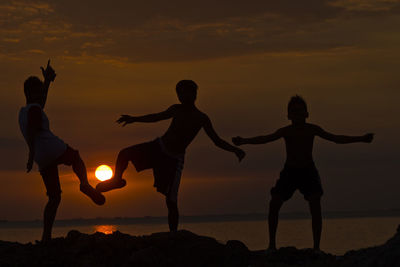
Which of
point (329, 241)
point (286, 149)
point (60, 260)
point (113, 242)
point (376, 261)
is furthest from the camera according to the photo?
point (329, 241)

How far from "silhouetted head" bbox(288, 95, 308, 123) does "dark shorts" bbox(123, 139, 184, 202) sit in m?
1.94

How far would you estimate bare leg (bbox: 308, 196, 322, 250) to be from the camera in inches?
403

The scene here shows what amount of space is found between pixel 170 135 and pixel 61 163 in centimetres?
178

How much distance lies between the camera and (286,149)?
10.7 m

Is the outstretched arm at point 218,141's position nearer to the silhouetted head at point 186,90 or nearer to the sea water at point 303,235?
the silhouetted head at point 186,90

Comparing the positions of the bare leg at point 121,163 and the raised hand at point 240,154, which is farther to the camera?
the raised hand at point 240,154

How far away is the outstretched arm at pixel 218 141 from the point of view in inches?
419

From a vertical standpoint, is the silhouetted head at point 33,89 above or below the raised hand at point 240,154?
above

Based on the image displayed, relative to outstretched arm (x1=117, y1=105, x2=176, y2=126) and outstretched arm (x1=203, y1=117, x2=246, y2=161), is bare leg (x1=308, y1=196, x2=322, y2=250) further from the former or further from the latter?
outstretched arm (x1=117, y1=105, x2=176, y2=126)

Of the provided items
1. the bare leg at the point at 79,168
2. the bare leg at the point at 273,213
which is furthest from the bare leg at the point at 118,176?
the bare leg at the point at 273,213

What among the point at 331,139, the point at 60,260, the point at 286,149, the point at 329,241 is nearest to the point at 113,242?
the point at 60,260

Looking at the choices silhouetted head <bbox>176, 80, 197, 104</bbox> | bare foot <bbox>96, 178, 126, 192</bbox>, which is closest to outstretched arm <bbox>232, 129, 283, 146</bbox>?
silhouetted head <bbox>176, 80, 197, 104</bbox>

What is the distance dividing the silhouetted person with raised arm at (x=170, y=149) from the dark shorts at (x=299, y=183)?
790 millimetres

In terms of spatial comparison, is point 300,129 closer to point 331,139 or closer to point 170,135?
point 331,139
